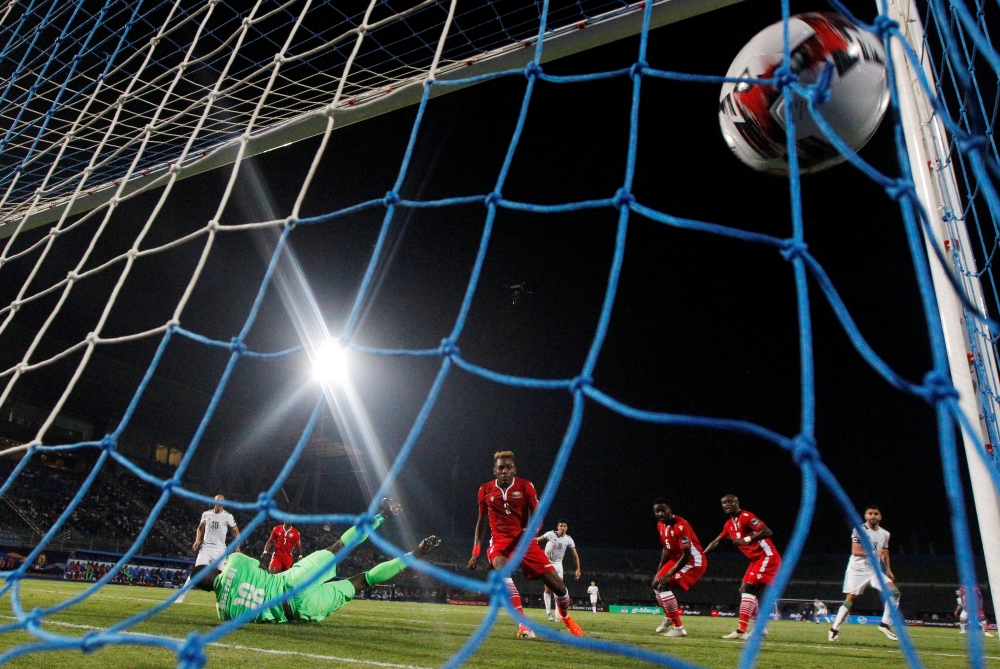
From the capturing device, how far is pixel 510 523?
5492 mm

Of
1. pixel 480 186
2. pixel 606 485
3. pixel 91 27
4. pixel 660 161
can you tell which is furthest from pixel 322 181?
pixel 606 485

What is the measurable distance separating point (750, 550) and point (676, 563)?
0.76 metres

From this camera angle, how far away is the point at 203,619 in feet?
18.1

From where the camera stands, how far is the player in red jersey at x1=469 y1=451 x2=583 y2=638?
17.2 feet

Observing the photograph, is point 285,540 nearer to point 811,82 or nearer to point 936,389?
point 811,82

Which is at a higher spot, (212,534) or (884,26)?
(884,26)

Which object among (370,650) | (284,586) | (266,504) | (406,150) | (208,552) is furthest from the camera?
(208,552)

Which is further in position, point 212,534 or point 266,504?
point 212,534

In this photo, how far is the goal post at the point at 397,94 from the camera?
9.82 feet

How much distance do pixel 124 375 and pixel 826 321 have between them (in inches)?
919

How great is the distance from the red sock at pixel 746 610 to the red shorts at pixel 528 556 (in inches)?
93.4

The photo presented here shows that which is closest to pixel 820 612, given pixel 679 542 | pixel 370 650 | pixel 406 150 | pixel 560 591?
pixel 679 542

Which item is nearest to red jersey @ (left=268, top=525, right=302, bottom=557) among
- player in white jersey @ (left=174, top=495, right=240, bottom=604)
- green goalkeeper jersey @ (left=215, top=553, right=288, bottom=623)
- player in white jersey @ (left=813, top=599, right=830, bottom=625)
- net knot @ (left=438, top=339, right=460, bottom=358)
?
player in white jersey @ (left=174, top=495, right=240, bottom=604)

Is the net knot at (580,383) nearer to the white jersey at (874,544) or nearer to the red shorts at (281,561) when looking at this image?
the white jersey at (874,544)
